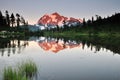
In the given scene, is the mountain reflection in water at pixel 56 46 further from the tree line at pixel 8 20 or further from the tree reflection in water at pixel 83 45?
the tree line at pixel 8 20

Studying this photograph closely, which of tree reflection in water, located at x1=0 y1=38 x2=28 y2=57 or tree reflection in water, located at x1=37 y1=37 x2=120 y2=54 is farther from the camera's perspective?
tree reflection in water, located at x1=37 y1=37 x2=120 y2=54

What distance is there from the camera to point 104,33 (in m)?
178

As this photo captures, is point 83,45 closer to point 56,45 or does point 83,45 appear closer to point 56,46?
point 56,46

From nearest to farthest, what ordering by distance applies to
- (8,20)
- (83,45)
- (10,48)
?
(10,48) < (83,45) < (8,20)

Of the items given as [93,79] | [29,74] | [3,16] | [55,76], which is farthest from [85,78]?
[3,16]

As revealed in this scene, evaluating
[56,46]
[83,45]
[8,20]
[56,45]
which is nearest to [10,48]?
[56,46]

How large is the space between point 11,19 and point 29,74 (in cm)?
16063

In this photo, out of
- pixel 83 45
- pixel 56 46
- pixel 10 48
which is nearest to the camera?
pixel 10 48

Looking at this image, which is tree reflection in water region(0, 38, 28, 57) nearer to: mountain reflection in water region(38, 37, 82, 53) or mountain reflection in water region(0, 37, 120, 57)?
mountain reflection in water region(0, 37, 120, 57)

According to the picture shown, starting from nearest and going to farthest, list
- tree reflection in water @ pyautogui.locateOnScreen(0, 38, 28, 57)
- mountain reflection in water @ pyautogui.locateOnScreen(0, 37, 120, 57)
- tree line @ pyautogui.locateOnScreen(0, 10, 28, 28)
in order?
tree reflection in water @ pyautogui.locateOnScreen(0, 38, 28, 57)
mountain reflection in water @ pyautogui.locateOnScreen(0, 37, 120, 57)
tree line @ pyautogui.locateOnScreen(0, 10, 28, 28)

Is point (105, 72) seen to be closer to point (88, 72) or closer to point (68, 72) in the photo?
point (88, 72)

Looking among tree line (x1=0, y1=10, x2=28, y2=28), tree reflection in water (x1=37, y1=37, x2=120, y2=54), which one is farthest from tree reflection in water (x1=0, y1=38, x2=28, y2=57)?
tree line (x1=0, y1=10, x2=28, y2=28)

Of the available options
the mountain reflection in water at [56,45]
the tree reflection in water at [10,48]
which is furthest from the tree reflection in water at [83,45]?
the tree reflection in water at [10,48]

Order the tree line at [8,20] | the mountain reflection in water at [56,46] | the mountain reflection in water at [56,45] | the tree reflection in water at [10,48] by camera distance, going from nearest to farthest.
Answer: the tree reflection in water at [10,48], the mountain reflection in water at [56,46], the mountain reflection in water at [56,45], the tree line at [8,20]
